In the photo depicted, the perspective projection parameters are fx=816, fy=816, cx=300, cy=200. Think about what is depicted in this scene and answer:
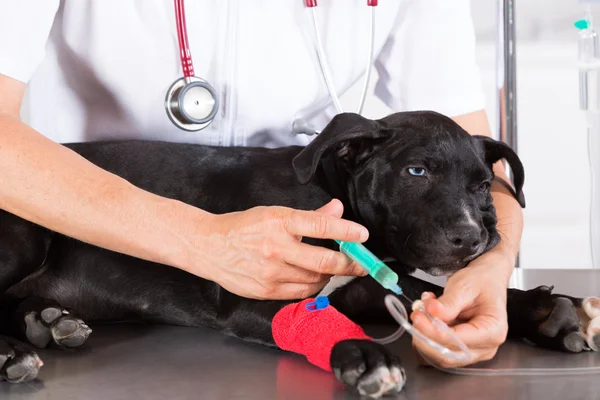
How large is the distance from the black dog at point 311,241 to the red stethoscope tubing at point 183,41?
0.15 metres

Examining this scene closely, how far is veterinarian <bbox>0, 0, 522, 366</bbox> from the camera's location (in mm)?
1108

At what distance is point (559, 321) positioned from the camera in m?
1.15

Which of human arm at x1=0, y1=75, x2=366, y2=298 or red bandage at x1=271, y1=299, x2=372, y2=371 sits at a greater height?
human arm at x1=0, y1=75, x2=366, y2=298

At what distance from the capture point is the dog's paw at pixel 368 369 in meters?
0.92

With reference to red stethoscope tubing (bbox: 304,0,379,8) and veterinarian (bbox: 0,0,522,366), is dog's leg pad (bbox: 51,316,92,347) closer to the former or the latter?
veterinarian (bbox: 0,0,522,366)

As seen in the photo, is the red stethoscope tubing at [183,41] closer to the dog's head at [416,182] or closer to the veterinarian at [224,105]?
the veterinarian at [224,105]

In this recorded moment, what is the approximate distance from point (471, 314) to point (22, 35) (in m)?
0.84

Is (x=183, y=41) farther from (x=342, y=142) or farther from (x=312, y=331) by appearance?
(x=312, y=331)

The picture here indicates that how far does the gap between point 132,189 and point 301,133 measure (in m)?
0.61

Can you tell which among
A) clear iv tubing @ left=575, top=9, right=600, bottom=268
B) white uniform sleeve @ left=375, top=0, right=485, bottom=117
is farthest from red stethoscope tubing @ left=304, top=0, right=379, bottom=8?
clear iv tubing @ left=575, top=9, right=600, bottom=268

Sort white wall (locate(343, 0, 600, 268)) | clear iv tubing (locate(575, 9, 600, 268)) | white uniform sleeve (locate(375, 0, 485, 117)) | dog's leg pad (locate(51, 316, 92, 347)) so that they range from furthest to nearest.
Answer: white wall (locate(343, 0, 600, 268)), clear iv tubing (locate(575, 9, 600, 268)), white uniform sleeve (locate(375, 0, 485, 117)), dog's leg pad (locate(51, 316, 92, 347))

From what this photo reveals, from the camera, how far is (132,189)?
1153 millimetres

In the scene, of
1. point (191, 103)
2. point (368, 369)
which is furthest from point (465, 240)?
point (191, 103)

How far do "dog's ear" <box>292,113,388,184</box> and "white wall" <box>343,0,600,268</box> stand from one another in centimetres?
180
